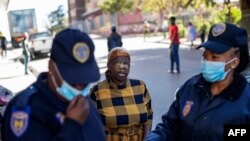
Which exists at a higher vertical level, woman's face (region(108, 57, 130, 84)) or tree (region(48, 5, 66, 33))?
woman's face (region(108, 57, 130, 84))

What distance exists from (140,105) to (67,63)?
1949mm

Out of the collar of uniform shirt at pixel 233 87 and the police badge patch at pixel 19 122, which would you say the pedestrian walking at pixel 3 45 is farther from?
Answer: the police badge patch at pixel 19 122

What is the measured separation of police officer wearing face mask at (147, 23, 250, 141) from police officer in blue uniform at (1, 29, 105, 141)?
2.77 ft

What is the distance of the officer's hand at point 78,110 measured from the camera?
6.70ft

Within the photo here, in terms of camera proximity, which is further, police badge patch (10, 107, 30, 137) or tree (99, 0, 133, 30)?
tree (99, 0, 133, 30)

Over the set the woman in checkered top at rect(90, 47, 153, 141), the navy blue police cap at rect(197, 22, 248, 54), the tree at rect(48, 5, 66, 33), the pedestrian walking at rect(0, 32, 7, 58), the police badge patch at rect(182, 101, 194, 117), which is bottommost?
the tree at rect(48, 5, 66, 33)

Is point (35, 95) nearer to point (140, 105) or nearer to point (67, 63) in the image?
point (67, 63)

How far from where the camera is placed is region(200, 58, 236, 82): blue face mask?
282cm

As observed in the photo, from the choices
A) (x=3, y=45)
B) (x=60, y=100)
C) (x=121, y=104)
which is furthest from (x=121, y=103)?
(x=3, y=45)

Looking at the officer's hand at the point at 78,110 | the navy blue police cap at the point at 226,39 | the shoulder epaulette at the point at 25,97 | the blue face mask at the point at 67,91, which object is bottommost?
the officer's hand at the point at 78,110

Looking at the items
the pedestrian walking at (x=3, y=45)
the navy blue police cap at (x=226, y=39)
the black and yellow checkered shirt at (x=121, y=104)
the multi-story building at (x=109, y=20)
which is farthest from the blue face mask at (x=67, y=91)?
the multi-story building at (x=109, y=20)

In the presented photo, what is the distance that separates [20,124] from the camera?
204cm

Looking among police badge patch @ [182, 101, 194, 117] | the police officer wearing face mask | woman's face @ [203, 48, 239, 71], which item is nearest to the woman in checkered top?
the police officer wearing face mask

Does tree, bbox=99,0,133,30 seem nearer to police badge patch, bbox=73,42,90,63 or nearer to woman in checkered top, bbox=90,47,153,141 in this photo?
woman in checkered top, bbox=90,47,153,141
